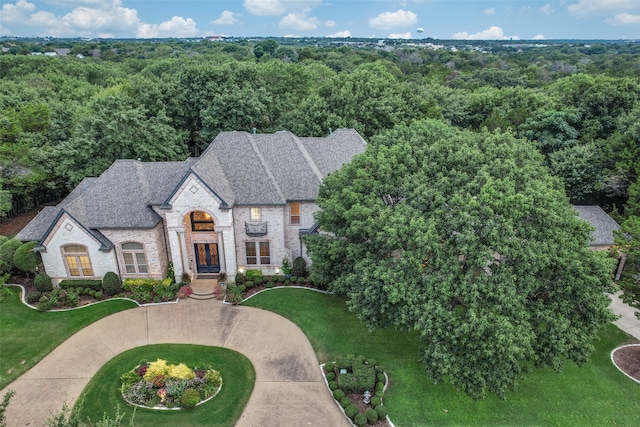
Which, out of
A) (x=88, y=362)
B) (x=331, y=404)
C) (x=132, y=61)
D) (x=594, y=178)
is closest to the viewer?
Answer: (x=331, y=404)

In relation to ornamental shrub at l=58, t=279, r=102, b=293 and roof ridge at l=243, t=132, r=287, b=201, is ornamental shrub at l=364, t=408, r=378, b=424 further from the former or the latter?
ornamental shrub at l=58, t=279, r=102, b=293

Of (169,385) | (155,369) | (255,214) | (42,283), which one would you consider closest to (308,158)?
(255,214)

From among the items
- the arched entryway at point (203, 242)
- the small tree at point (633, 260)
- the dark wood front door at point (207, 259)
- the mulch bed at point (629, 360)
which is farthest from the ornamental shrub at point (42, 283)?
the small tree at point (633, 260)

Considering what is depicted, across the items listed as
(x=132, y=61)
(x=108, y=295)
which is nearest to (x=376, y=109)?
(x=108, y=295)

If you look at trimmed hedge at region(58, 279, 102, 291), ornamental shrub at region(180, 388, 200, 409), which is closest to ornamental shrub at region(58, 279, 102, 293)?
trimmed hedge at region(58, 279, 102, 291)

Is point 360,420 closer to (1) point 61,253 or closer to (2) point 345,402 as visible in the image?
(2) point 345,402

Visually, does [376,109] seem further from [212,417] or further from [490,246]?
[212,417]
